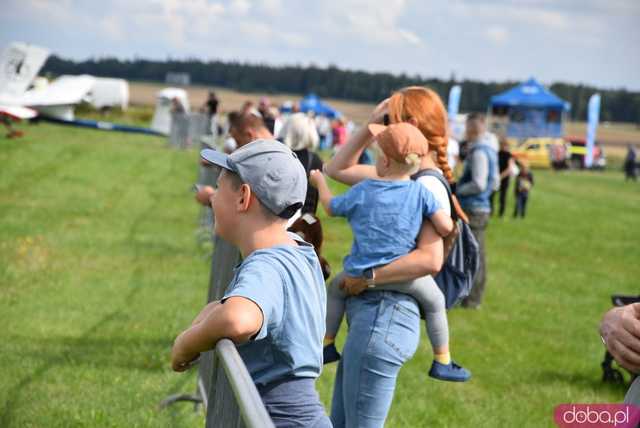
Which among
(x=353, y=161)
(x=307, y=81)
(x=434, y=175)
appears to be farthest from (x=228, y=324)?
(x=307, y=81)

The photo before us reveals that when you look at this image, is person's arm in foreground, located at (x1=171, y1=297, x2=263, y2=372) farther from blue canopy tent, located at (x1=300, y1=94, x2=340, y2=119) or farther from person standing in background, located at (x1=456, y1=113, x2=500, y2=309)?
blue canopy tent, located at (x1=300, y1=94, x2=340, y2=119)

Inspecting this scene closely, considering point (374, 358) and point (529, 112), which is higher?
point (374, 358)

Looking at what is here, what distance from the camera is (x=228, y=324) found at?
2.40m

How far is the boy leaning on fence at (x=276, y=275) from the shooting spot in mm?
2645

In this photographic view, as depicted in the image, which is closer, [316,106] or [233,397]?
[233,397]

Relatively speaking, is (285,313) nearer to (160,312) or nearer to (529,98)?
(160,312)

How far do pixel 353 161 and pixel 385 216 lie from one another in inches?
28.2

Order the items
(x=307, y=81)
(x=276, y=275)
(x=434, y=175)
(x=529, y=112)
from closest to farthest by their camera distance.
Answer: (x=276, y=275)
(x=434, y=175)
(x=529, y=112)
(x=307, y=81)

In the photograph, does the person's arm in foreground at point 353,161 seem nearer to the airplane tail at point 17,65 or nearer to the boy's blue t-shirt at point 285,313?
the boy's blue t-shirt at point 285,313

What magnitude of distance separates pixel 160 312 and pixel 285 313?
6506 mm

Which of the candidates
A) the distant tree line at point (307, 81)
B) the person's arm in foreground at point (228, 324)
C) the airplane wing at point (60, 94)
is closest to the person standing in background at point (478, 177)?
the person's arm in foreground at point (228, 324)

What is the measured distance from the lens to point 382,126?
174 inches

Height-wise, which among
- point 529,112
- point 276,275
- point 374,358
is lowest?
point 529,112

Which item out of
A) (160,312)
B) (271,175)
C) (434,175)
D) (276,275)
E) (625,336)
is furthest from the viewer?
(160,312)
